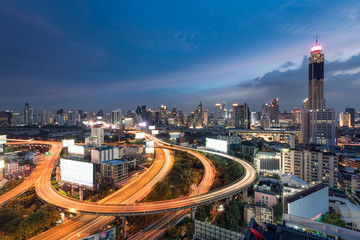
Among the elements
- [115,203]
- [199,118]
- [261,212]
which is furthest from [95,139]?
[199,118]

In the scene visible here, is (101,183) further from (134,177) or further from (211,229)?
(211,229)

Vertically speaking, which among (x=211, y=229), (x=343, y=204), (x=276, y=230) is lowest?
(x=343, y=204)

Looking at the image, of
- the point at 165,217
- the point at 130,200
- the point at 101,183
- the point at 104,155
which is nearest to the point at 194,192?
the point at 165,217

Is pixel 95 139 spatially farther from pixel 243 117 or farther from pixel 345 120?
pixel 345 120

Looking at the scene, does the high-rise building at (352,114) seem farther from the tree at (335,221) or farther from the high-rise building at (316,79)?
the tree at (335,221)

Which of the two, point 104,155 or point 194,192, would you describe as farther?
→ point 104,155

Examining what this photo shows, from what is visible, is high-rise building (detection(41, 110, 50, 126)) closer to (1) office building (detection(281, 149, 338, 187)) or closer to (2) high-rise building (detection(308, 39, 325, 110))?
(1) office building (detection(281, 149, 338, 187))

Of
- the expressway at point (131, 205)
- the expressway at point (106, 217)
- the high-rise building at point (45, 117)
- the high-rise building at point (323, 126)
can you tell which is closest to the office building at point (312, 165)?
the expressway at point (131, 205)

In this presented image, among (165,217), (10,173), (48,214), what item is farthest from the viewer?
(10,173)
